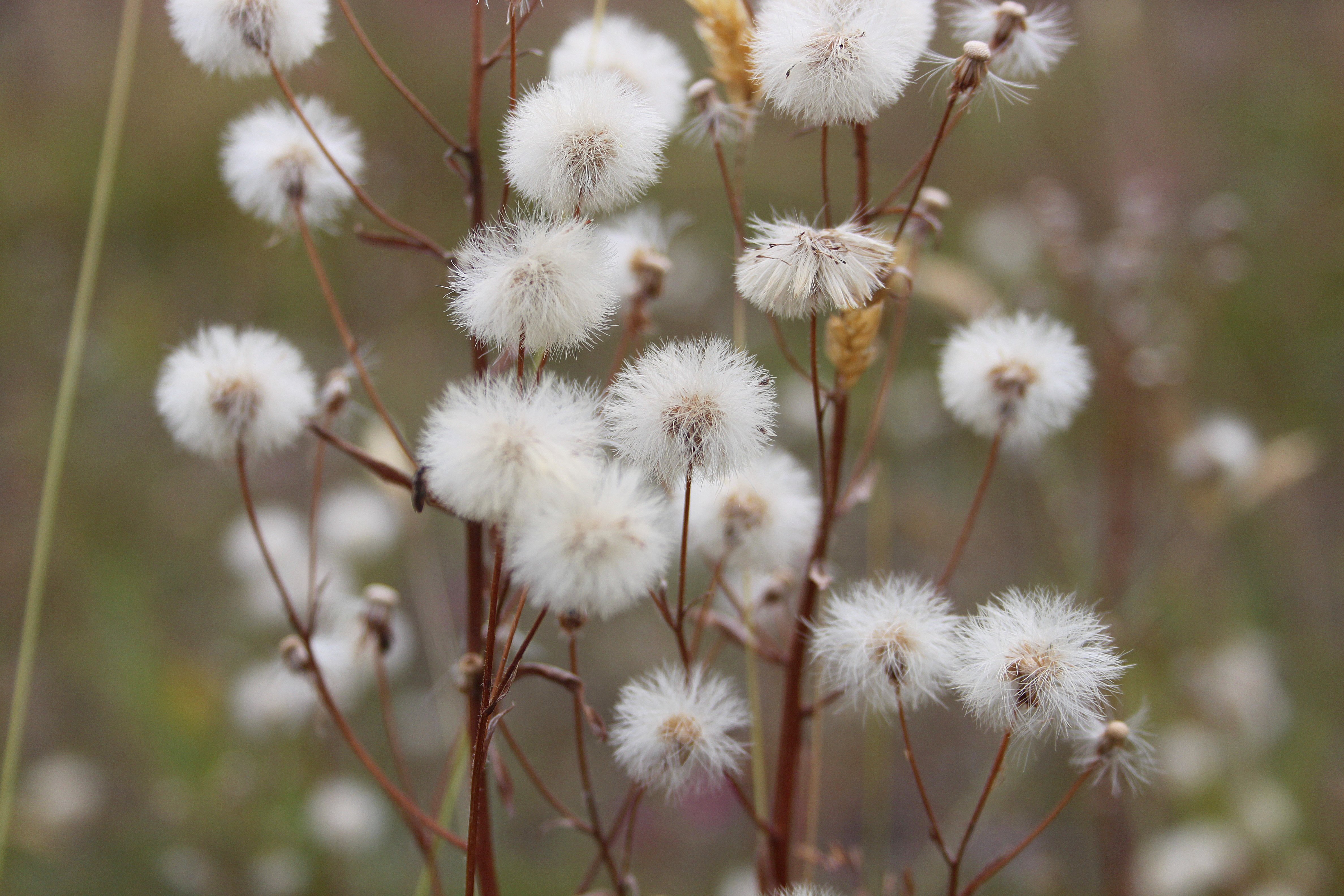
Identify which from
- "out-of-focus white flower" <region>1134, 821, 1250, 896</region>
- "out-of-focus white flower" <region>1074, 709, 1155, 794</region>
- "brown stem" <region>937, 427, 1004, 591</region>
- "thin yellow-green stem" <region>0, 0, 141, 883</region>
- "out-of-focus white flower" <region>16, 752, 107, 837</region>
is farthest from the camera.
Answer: "out-of-focus white flower" <region>16, 752, 107, 837</region>

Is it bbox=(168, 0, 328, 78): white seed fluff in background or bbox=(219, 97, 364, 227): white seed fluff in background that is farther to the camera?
bbox=(219, 97, 364, 227): white seed fluff in background

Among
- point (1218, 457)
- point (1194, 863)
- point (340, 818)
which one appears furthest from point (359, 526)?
point (1194, 863)

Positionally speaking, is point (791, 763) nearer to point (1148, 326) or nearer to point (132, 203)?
point (1148, 326)

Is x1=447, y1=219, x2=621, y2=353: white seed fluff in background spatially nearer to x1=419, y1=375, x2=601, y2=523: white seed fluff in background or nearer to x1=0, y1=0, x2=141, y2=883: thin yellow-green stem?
x1=419, y1=375, x2=601, y2=523: white seed fluff in background

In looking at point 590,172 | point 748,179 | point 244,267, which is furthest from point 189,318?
point 590,172

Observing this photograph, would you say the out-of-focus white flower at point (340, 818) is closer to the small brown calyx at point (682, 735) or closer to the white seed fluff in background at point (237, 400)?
the white seed fluff in background at point (237, 400)

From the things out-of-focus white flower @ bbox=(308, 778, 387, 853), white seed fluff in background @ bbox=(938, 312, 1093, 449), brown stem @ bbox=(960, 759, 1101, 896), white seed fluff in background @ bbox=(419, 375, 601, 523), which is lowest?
brown stem @ bbox=(960, 759, 1101, 896)

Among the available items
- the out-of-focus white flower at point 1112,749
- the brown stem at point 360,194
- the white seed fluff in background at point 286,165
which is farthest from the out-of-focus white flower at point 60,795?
the out-of-focus white flower at point 1112,749

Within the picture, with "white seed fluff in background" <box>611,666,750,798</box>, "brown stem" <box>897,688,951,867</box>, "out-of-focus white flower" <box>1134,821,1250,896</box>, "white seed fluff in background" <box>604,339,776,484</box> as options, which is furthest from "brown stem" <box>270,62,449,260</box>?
"out-of-focus white flower" <box>1134,821,1250,896</box>
